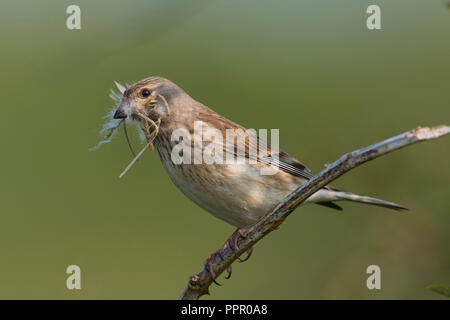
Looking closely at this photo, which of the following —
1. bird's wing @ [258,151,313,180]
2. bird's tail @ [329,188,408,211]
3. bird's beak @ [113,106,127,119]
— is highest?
bird's beak @ [113,106,127,119]

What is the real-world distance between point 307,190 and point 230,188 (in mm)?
1035

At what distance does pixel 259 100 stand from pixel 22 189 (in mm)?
1748

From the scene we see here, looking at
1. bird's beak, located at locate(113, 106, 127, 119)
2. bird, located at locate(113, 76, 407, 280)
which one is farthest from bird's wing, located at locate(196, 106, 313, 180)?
bird's beak, located at locate(113, 106, 127, 119)

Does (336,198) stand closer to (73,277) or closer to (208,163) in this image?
(208,163)

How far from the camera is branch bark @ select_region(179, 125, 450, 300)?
1456 millimetres

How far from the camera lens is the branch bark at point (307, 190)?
4.78 ft

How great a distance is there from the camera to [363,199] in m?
3.12

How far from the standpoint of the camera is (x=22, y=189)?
13.1 ft

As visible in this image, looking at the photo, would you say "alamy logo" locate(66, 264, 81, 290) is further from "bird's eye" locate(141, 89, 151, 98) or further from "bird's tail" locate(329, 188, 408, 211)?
"bird's tail" locate(329, 188, 408, 211)

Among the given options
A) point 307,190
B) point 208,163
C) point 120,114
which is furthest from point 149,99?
point 307,190

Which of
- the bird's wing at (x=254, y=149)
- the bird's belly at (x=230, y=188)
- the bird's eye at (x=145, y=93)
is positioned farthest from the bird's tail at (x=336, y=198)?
the bird's eye at (x=145, y=93)

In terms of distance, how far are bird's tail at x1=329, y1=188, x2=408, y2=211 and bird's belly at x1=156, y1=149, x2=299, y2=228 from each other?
1.22 feet
